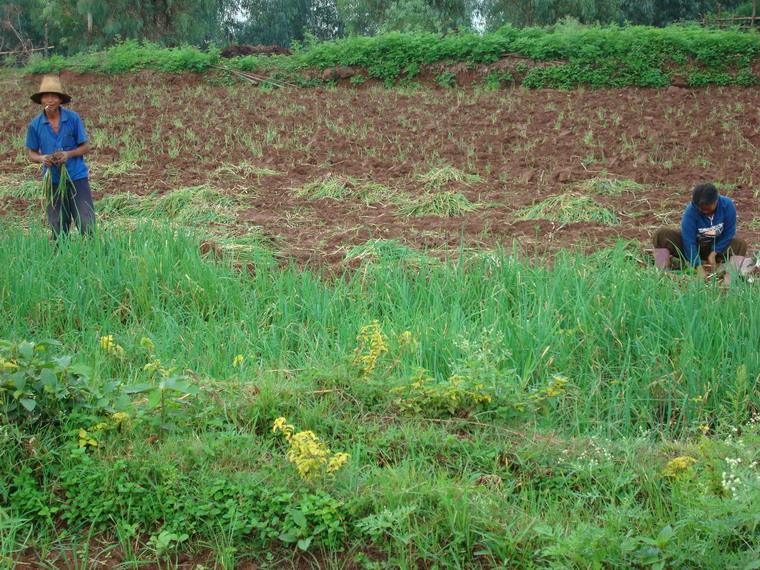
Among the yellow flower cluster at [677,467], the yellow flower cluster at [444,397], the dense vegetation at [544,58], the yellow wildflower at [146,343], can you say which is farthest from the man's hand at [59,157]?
the dense vegetation at [544,58]

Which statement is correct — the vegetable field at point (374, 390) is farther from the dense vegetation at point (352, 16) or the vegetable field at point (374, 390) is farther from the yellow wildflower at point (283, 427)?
the dense vegetation at point (352, 16)

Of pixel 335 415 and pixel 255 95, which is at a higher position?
pixel 255 95

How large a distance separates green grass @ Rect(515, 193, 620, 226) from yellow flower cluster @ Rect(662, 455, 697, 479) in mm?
4442

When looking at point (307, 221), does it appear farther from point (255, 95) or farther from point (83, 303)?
point (255, 95)

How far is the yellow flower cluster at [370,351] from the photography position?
12.8ft

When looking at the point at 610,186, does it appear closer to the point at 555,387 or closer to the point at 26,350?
the point at 555,387

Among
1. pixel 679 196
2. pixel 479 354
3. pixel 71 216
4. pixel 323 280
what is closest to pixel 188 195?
pixel 71 216

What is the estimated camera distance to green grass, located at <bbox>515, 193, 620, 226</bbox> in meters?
7.55

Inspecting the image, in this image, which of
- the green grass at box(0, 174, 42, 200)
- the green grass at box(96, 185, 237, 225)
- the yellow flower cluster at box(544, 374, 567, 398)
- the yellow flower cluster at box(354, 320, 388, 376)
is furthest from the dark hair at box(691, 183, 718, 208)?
the green grass at box(0, 174, 42, 200)

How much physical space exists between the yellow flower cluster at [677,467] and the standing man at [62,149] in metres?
4.55

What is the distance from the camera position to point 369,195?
877 centimetres

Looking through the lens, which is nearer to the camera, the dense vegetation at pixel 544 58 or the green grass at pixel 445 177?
the green grass at pixel 445 177

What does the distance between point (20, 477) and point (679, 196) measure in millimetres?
7021

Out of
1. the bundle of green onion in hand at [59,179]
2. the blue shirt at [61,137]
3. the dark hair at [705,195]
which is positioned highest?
the blue shirt at [61,137]
